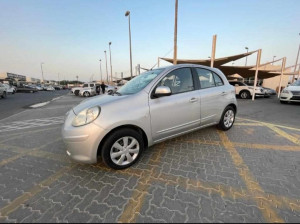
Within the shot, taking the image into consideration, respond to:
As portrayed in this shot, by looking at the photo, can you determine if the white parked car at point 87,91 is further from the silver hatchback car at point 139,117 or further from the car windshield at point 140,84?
the silver hatchback car at point 139,117

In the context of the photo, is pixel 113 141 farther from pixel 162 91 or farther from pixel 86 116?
pixel 162 91

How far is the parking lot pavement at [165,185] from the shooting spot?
182 centimetres

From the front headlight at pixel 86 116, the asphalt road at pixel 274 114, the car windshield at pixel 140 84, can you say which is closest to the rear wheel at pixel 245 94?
the asphalt road at pixel 274 114

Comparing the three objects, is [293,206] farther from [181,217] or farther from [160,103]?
[160,103]

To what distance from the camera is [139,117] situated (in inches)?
102

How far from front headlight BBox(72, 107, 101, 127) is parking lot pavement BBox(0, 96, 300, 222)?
842 millimetres

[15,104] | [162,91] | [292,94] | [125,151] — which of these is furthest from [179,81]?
[15,104]

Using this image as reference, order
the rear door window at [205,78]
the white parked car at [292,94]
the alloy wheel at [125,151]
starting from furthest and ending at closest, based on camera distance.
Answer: the white parked car at [292,94], the rear door window at [205,78], the alloy wheel at [125,151]


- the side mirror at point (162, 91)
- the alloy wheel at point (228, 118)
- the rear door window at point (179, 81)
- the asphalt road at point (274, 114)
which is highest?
the rear door window at point (179, 81)

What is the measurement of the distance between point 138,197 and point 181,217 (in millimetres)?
581

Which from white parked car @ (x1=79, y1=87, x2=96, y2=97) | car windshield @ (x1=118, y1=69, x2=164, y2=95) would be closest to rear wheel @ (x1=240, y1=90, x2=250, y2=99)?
car windshield @ (x1=118, y1=69, x2=164, y2=95)

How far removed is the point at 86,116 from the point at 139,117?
2.58ft

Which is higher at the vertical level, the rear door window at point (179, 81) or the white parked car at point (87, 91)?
the rear door window at point (179, 81)

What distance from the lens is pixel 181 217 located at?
5.79 ft
